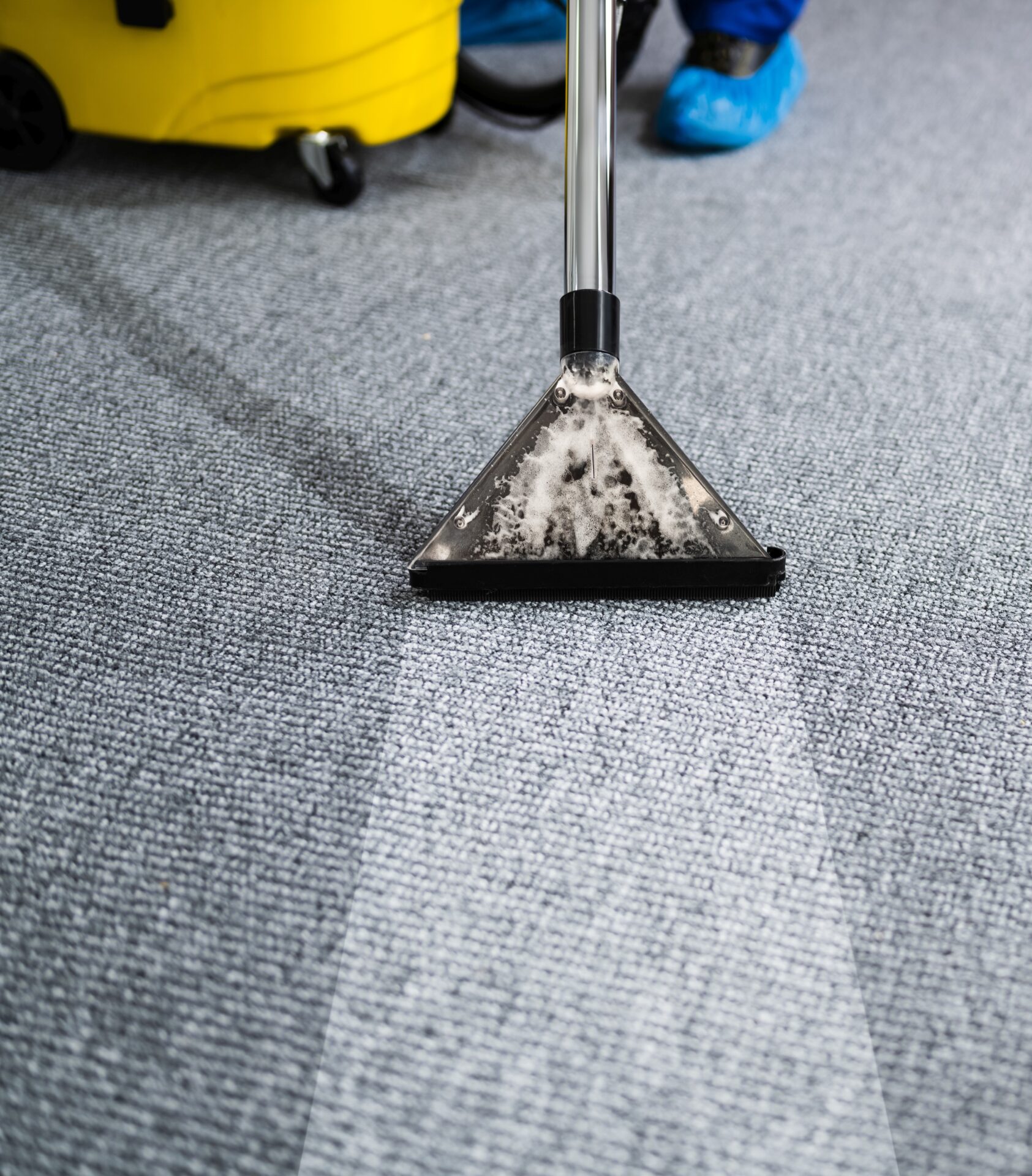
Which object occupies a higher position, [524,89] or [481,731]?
[524,89]

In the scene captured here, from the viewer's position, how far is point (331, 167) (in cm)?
118

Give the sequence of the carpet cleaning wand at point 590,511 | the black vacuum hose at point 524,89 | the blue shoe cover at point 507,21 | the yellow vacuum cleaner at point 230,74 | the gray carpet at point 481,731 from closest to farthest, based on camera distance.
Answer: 1. the gray carpet at point 481,731
2. the carpet cleaning wand at point 590,511
3. the yellow vacuum cleaner at point 230,74
4. the black vacuum hose at point 524,89
5. the blue shoe cover at point 507,21

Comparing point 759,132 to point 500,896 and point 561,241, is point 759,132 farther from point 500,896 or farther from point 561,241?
point 500,896

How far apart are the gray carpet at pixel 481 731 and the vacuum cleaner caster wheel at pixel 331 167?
0.05 metres

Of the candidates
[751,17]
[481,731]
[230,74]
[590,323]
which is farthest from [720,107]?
[481,731]

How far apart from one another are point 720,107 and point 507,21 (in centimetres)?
41

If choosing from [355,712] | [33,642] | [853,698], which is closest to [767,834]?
[853,698]

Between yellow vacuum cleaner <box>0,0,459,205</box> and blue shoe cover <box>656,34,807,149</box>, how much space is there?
290 millimetres

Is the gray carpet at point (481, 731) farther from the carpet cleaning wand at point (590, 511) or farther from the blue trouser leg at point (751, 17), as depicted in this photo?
the blue trouser leg at point (751, 17)

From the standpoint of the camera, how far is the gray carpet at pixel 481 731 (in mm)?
514

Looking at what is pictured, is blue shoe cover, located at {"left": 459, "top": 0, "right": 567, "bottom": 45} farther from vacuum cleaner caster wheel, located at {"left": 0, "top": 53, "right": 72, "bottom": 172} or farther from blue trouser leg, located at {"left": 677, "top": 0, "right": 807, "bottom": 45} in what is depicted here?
vacuum cleaner caster wheel, located at {"left": 0, "top": 53, "right": 72, "bottom": 172}

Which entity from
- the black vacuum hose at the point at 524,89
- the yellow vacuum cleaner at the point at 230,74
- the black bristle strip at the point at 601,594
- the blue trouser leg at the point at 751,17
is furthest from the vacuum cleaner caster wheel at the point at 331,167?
the black bristle strip at the point at 601,594

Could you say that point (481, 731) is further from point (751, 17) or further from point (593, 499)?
point (751, 17)

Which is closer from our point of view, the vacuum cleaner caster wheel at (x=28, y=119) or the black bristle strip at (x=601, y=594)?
the black bristle strip at (x=601, y=594)
